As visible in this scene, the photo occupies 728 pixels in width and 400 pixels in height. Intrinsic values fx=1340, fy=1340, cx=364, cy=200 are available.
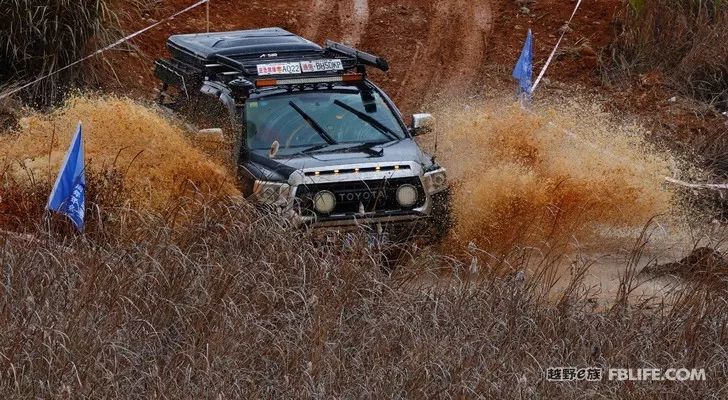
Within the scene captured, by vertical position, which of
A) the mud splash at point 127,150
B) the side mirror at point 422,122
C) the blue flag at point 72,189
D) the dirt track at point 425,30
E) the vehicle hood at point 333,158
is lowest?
the dirt track at point 425,30

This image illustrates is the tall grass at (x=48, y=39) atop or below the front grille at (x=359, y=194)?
below

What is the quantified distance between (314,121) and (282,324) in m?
3.57

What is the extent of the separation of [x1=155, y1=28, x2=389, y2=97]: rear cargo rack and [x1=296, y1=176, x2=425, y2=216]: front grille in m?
1.37

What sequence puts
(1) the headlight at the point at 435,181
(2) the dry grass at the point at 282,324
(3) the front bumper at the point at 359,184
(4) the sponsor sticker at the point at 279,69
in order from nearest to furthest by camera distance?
(2) the dry grass at the point at 282,324 → (3) the front bumper at the point at 359,184 → (1) the headlight at the point at 435,181 → (4) the sponsor sticker at the point at 279,69

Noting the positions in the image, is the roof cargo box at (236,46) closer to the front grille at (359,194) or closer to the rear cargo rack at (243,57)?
the rear cargo rack at (243,57)

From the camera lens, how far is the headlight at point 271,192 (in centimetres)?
1026

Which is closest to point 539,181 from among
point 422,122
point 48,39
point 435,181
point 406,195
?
point 422,122

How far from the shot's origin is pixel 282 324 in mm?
7910

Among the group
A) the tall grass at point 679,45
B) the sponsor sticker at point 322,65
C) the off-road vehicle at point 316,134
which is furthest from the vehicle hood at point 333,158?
the tall grass at point 679,45

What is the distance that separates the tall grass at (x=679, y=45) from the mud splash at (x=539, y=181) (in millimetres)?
2775

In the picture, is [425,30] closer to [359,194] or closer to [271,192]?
[359,194]

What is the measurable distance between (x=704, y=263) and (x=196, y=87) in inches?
195

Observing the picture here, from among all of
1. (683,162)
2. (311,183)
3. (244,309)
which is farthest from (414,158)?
(683,162)

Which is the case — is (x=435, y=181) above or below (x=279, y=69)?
below
